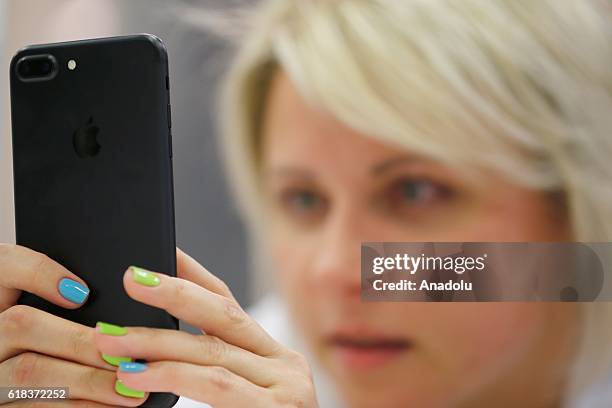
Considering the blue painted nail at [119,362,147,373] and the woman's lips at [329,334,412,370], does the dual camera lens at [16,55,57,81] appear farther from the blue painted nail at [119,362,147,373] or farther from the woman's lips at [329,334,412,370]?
the woman's lips at [329,334,412,370]

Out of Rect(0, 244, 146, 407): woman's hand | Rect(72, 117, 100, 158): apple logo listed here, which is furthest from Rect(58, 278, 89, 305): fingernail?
Rect(72, 117, 100, 158): apple logo

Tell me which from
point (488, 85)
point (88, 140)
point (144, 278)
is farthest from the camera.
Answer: point (488, 85)

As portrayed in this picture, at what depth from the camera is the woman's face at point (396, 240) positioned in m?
0.71

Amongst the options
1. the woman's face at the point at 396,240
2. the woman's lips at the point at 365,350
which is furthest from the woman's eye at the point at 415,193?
the woman's lips at the point at 365,350

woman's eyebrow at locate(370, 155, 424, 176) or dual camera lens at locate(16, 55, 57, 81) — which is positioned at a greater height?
dual camera lens at locate(16, 55, 57, 81)

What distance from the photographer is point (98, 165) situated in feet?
1.86

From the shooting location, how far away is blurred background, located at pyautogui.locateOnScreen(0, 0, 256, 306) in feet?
2.55

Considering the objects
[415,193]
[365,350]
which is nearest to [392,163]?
[415,193]

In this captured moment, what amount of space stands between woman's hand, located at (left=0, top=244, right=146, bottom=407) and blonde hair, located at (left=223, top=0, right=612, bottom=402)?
318 millimetres

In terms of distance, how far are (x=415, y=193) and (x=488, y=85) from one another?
13cm

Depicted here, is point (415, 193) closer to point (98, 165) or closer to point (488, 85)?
point (488, 85)

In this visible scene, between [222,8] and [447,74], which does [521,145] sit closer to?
[447,74]

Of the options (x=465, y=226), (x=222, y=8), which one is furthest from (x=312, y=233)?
(x=222, y=8)

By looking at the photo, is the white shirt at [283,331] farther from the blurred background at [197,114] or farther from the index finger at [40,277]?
the index finger at [40,277]
